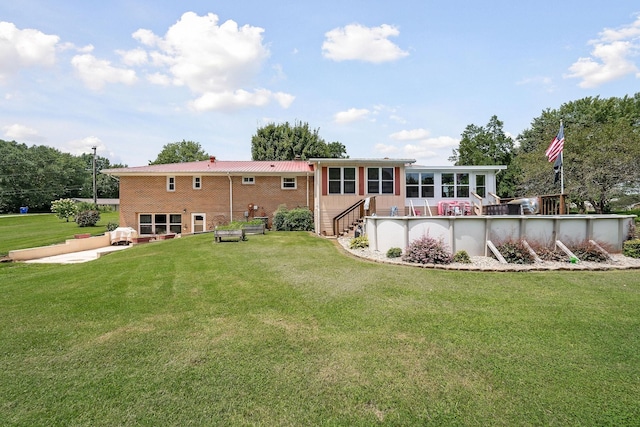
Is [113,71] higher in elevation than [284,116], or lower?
lower

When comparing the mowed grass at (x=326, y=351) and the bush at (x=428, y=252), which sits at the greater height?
the bush at (x=428, y=252)

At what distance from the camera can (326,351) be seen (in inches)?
158

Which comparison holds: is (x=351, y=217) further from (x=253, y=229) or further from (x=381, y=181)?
(x=253, y=229)

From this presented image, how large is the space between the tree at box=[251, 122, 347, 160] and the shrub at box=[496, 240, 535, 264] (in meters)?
30.1

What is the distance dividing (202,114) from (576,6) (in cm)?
1876

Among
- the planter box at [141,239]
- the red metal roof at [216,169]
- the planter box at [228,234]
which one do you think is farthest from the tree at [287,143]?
the planter box at [228,234]

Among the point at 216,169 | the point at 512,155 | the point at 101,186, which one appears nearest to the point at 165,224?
the point at 216,169

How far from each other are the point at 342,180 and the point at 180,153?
4796cm

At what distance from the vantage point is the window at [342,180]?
54.4ft

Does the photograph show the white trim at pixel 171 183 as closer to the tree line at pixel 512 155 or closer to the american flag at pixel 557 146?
the tree line at pixel 512 155

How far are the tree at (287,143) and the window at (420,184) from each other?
68.0ft

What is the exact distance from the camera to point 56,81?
492 inches

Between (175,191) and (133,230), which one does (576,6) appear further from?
(133,230)

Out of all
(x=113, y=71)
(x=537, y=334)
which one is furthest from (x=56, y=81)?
(x=537, y=334)
